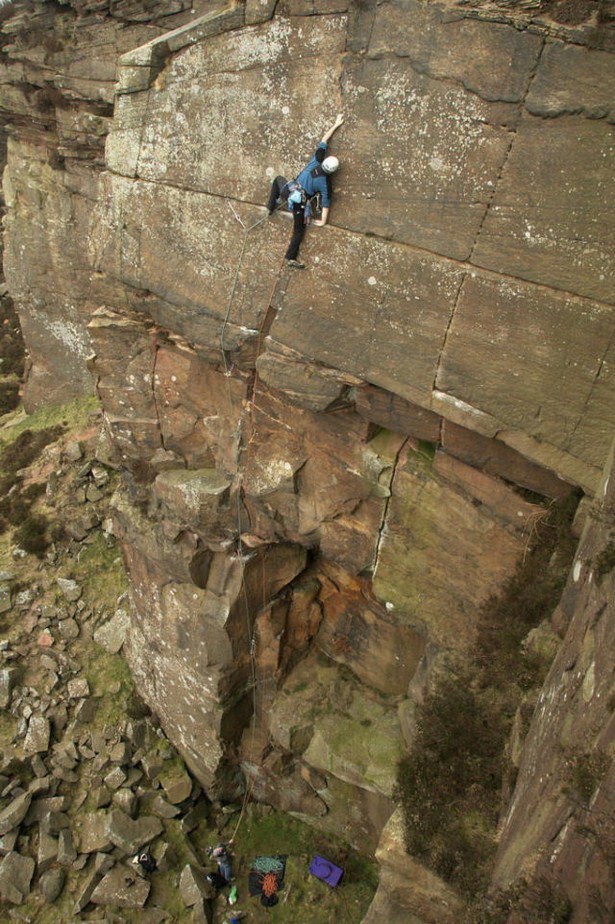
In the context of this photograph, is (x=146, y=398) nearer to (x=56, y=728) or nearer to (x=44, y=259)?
(x=56, y=728)

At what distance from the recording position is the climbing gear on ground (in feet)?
18.6

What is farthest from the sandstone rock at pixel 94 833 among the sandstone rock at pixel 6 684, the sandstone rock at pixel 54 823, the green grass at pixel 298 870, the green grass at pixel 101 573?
the green grass at pixel 101 573

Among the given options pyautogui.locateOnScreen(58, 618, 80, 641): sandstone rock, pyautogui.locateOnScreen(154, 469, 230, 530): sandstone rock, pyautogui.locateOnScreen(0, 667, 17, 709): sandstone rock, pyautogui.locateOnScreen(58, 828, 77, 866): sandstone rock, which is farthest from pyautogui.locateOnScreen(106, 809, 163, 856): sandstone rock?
pyautogui.locateOnScreen(154, 469, 230, 530): sandstone rock

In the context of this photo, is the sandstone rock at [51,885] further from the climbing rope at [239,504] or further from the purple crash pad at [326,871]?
the purple crash pad at [326,871]

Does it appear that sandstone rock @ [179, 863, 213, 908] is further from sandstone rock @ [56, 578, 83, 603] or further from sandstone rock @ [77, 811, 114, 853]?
sandstone rock @ [56, 578, 83, 603]

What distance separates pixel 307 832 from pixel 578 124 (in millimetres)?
9687

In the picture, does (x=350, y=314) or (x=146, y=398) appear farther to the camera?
(x=146, y=398)

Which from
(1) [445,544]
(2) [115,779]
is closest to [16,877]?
(2) [115,779]

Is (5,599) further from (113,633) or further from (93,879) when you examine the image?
(93,879)

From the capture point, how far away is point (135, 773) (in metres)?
10.1

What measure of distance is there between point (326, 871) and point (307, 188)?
8943 mm

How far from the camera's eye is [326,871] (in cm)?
912

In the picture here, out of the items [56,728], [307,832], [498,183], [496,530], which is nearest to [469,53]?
[498,183]

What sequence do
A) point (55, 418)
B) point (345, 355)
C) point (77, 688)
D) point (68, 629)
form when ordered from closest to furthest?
point (345, 355) < point (77, 688) < point (68, 629) < point (55, 418)
